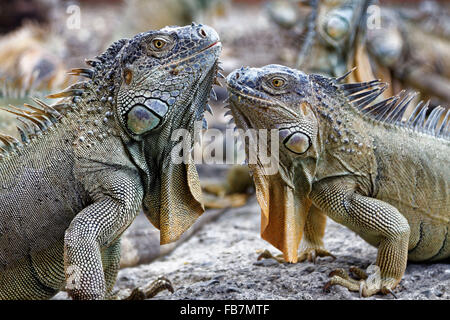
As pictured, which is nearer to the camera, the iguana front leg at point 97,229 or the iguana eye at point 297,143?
the iguana front leg at point 97,229

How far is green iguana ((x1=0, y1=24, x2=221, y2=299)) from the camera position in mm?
3131

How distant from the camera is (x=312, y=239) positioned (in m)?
4.12

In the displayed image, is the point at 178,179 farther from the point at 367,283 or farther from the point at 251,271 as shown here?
the point at 367,283

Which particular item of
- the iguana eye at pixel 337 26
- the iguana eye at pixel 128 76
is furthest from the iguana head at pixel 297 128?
the iguana eye at pixel 337 26

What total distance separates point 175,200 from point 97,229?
552 millimetres

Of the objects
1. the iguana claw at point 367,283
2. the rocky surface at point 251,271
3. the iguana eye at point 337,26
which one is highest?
the iguana eye at point 337,26

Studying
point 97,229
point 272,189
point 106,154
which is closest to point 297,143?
point 272,189

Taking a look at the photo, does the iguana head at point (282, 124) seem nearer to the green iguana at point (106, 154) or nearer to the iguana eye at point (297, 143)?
the iguana eye at point (297, 143)

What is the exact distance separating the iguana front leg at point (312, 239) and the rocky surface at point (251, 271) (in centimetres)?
6

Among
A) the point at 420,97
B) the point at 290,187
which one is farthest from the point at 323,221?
the point at 420,97

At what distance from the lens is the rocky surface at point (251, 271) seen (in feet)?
11.3

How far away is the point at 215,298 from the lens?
3.42m

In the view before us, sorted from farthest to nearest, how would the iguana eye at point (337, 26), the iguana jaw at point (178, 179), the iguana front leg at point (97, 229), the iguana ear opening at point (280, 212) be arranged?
the iguana eye at point (337, 26) → the iguana ear opening at point (280, 212) → the iguana jaw at point (178, 179) → the iguana front leg at point (97, 229)
